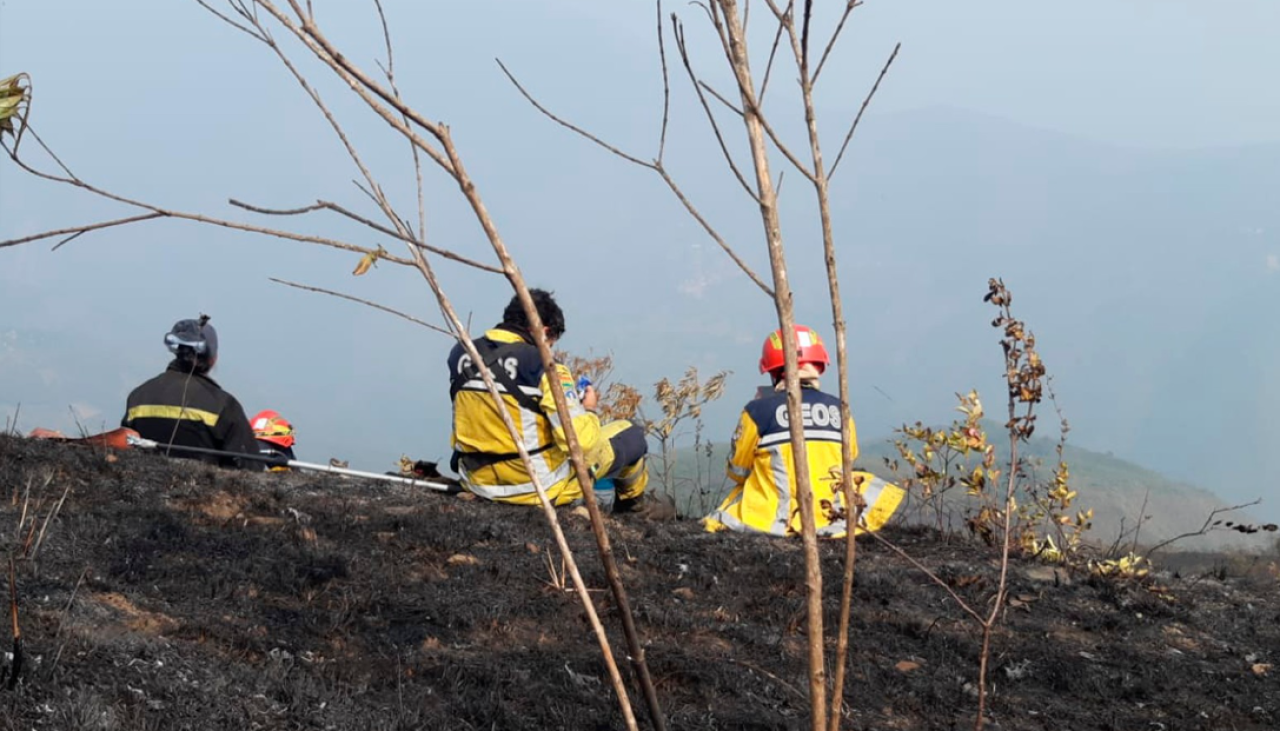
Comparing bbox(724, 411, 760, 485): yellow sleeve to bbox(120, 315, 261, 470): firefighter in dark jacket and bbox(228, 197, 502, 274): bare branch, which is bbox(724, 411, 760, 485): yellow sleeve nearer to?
bbox(120, 315, 261, 470): firefighter in dark jacket

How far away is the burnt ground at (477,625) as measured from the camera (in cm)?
386

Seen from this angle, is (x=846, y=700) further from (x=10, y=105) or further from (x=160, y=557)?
(x=10, y=105)

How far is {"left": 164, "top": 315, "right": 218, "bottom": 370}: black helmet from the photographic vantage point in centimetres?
788

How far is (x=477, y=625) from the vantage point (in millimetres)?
4895

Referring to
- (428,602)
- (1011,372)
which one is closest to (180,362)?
(428,602)

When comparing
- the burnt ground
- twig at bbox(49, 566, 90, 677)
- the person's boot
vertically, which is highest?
the person's boot

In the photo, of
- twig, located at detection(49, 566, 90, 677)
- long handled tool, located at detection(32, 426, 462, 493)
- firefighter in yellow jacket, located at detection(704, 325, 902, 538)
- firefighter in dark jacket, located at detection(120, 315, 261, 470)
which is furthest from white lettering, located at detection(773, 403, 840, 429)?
twig, located at detection(49, 566, 90, 677)

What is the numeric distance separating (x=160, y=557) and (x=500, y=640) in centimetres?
143

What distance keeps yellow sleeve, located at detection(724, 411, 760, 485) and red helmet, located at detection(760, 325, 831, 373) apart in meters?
0.42

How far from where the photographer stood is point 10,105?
356 cm

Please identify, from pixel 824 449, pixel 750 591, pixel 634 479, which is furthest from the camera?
pixel 634 479

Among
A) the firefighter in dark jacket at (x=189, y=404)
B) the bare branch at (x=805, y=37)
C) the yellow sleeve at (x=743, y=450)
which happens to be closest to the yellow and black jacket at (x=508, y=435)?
the yellow sleeve at (x=743, y=450)

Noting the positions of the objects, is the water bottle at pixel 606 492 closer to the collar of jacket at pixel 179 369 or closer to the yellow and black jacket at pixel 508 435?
the yellow and black jacket at pixel 508 435

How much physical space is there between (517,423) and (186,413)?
82.8 inches
